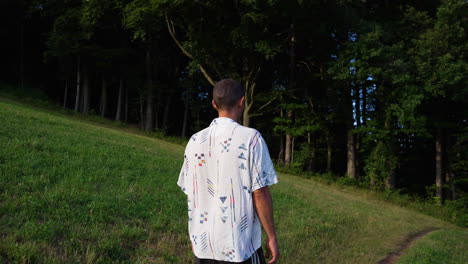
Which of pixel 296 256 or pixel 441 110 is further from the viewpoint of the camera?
pixel 441 110

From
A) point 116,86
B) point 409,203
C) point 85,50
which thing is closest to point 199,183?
point 409,203

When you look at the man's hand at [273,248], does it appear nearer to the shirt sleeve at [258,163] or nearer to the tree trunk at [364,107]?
the shirt sleeve at [258,163]

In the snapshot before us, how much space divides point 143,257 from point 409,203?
17.4m

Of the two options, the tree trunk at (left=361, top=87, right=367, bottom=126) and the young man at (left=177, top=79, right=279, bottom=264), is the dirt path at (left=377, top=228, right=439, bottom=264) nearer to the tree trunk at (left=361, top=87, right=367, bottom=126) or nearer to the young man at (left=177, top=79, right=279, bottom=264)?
the young man at (left=177, top=79, right=279, bottom=264)

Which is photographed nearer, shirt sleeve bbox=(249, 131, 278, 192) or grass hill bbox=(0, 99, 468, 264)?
shirt sleeve bbox=(249, 131, 278, 192)

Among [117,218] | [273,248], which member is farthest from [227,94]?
[117,218]

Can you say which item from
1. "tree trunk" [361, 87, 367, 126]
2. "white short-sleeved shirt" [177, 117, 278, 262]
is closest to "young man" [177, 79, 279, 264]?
"white short-sleeved shirt" [177, 117, 278, 262]

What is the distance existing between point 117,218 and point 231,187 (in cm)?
361

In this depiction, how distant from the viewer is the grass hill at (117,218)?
443 cm

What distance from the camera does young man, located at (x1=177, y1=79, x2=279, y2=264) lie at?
8.30ft

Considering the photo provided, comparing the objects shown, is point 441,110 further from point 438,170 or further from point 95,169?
point 95,169

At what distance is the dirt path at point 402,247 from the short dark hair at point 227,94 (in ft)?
19.6

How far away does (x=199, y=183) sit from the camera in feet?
8.89

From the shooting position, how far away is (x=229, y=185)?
8.44 ft
